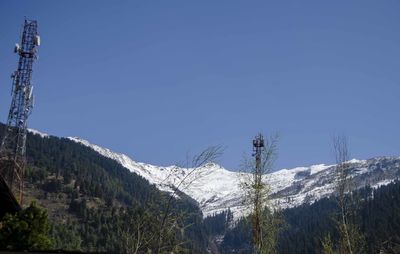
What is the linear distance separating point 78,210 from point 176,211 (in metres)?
186

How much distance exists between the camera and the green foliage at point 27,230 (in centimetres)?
4169

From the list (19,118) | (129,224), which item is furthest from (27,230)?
(129,224)

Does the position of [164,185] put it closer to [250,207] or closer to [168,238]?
[168,238]

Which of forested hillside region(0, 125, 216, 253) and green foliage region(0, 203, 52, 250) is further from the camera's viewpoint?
green foliage region(0, 203, 52, 250)

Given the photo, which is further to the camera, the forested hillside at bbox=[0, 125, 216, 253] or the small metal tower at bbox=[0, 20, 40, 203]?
the small metal tower at bbox=[0, 20, 40, 203]

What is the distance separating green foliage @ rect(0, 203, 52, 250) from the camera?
137 ft

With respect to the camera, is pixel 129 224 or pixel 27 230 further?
pixel 27 230

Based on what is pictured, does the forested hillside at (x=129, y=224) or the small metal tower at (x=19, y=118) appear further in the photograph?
the small metal tower at (x=19, y=118)

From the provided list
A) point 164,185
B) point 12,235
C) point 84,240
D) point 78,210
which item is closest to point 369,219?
point 84,240

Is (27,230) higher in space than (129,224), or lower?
higher

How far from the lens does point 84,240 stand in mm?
155375

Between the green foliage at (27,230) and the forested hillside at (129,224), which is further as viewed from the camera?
the green foliage at (27,230)

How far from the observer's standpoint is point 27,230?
44500mm

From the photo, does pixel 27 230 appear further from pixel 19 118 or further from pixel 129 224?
pixel 129 224
